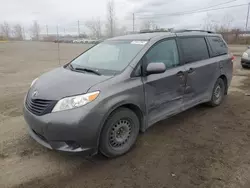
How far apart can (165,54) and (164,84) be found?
552 millimetres

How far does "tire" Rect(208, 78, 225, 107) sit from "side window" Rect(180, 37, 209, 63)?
85 cm

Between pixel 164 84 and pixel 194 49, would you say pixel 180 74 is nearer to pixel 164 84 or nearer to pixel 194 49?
pixel 164 84

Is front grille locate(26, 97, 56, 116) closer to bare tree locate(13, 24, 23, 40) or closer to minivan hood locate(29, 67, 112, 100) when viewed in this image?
minivan hood locate(29, 67, 112, 100)

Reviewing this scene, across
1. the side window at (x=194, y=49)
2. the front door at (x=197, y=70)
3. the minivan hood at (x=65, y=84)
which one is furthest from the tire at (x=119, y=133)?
the side window at (x=194, y=49)

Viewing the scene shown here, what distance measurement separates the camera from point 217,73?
193 inches

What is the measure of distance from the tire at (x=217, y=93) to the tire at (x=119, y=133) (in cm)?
262

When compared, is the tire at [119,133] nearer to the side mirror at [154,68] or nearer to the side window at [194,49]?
the side mirror at [154,68]

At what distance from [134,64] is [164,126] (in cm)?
159

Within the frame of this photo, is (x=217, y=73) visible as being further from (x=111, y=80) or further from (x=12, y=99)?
(x=12, y=99)

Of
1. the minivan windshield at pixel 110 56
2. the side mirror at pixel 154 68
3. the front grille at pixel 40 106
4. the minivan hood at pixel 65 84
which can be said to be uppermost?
the minivan windshield at pixel 110 56

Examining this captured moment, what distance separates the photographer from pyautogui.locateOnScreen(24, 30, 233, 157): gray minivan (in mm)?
2686

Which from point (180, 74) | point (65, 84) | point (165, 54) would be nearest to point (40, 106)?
point (65, 84)

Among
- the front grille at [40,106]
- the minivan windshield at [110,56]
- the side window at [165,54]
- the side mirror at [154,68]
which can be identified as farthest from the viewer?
the side window at [165,54]

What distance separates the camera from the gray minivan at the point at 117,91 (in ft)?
8.81
